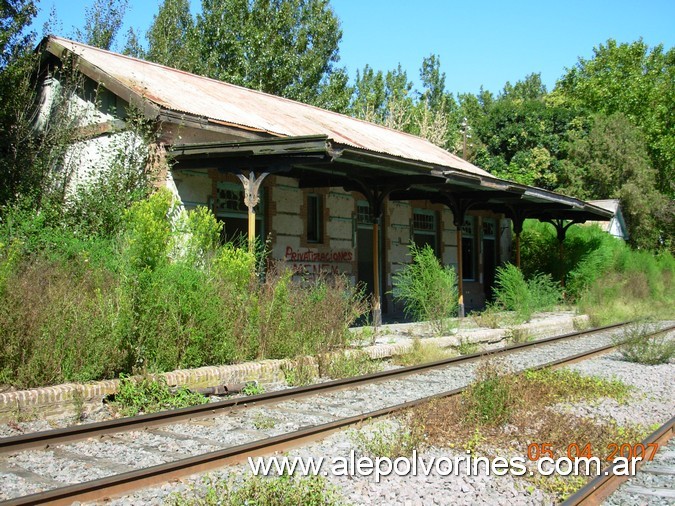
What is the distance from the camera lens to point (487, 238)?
25.0 m

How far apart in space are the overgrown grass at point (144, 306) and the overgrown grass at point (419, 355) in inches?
45.9

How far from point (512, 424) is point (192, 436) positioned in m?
3.04

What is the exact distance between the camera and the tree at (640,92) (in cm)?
4434

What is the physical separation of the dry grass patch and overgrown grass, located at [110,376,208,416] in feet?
8.90

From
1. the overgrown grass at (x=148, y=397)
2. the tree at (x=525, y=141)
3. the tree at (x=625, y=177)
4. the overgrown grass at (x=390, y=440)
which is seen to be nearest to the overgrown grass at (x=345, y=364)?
the overgrown grass at (x=148, y=397)

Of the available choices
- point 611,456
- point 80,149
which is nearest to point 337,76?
point 80,149

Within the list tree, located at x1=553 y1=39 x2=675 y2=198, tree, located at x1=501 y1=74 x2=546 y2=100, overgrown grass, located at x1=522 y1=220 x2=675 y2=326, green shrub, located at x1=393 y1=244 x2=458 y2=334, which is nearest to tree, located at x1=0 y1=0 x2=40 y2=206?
green shrub, located at x1=393 y1=244 x2=458 y2=334

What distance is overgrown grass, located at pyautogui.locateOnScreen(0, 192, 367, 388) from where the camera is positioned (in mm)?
7758

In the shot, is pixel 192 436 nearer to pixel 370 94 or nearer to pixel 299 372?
pixel 299 372

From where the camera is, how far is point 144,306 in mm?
8680

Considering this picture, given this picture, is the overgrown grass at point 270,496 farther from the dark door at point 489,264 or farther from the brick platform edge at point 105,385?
the dark door at point 489,264

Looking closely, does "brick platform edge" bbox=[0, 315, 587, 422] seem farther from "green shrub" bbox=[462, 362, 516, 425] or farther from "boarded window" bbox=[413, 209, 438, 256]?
"boarded window" bbox=[413, 209, 438, 256]

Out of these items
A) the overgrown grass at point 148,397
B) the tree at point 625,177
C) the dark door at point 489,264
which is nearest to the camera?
the overgrown grass at point 148,397
